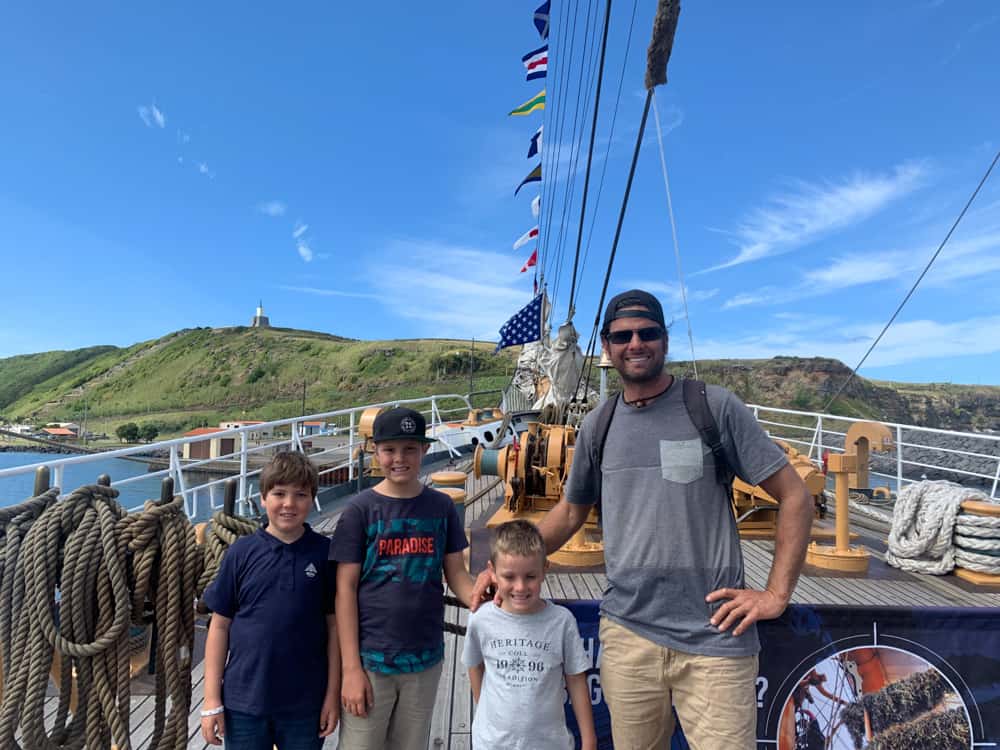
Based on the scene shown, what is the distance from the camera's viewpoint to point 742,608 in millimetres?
1479

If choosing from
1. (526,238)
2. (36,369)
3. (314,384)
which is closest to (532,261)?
(526,238)

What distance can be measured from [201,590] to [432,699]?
809 millimetres

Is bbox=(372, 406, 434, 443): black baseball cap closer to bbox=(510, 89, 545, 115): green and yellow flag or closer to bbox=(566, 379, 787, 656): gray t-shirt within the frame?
bbox=(566, 379, 787, 656): gray t-shirt

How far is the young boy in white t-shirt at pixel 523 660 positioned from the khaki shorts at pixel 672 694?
97 millimetres

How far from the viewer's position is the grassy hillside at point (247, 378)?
90.0m

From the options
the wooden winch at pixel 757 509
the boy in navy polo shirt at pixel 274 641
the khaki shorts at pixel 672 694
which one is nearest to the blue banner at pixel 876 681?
the khaki shorts at pixel 672 694

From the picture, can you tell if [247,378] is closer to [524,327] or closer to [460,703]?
[524,327]

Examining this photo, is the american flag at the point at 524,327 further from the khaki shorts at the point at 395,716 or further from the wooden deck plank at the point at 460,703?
Answer: the khaki shorts at the point at 395,716

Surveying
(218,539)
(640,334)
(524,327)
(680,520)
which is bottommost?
(218,539)

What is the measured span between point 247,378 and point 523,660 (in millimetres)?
115636

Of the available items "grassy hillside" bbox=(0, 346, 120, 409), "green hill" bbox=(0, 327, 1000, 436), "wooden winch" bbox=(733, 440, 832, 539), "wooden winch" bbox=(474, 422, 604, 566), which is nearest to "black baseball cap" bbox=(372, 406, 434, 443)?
"wooden winch" bbox=(474, 422, 604, 566)

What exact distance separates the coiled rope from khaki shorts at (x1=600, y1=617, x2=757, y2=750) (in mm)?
3329

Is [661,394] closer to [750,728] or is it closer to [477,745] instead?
[750,728]

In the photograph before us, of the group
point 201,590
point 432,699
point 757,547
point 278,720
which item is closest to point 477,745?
point 432,699
